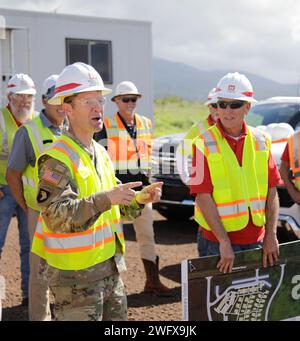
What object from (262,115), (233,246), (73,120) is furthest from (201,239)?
(262,115)

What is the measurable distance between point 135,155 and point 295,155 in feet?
5.69

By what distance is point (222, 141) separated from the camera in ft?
13.0

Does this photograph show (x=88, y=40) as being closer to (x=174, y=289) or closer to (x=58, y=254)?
(x=174, y=289)

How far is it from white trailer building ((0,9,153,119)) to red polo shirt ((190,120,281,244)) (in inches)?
282

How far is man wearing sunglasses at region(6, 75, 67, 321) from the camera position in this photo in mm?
4680

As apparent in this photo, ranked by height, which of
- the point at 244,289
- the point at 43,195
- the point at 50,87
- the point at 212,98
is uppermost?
the point at 50,87

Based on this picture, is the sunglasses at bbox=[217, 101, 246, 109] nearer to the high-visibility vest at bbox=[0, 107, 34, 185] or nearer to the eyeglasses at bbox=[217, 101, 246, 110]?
the eyeglasses at bbox=[217, 101, 246, 110]

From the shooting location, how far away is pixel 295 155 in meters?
4.86

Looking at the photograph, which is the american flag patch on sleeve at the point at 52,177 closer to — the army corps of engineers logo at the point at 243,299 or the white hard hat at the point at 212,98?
the army corps of engineers logo at the point at 243,299

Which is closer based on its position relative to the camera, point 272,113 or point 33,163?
point 33,163

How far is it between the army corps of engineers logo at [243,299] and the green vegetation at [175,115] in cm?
3513

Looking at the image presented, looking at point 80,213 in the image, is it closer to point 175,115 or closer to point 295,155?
point 295,155

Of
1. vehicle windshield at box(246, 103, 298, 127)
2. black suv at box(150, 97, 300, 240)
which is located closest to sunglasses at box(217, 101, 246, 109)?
black suv at box(150, 97, 300, 240)

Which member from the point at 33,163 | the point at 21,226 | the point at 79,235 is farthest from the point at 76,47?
the point at 79,235
